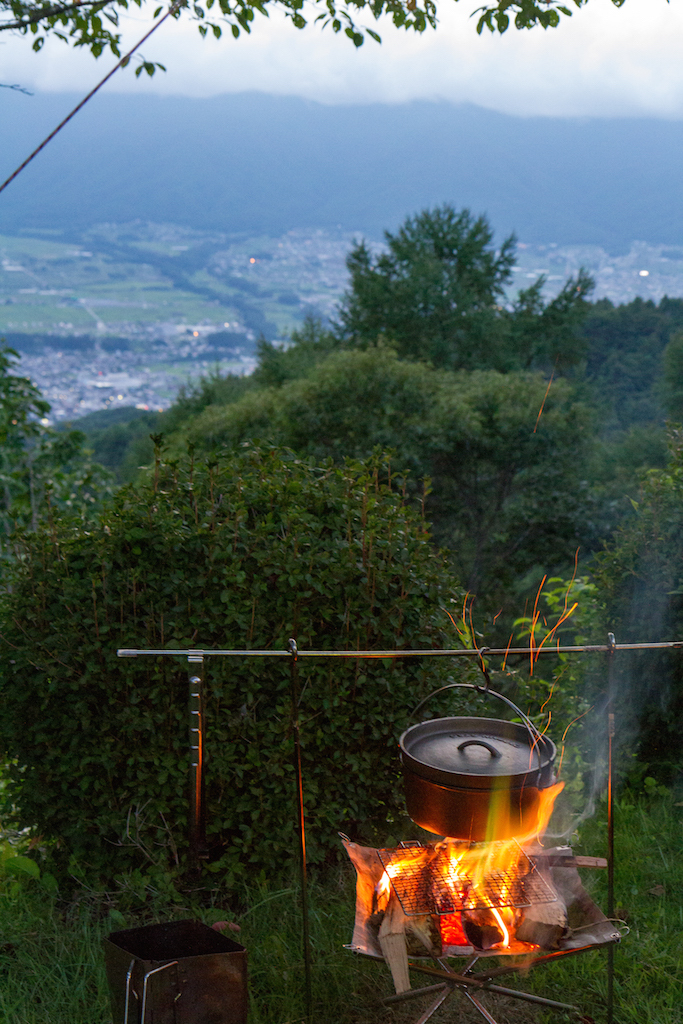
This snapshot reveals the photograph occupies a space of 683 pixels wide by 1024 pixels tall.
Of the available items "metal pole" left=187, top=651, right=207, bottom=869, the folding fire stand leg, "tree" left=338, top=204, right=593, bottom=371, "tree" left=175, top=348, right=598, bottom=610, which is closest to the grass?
the folding fire stand leg

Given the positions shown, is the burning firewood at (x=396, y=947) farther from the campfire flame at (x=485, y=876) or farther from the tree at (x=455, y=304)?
the tree at (x=455, y=304)

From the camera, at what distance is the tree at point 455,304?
66.7 ft

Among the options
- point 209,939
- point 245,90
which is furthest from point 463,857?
point 245,90

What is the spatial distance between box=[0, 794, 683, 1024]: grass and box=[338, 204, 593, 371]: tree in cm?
1760

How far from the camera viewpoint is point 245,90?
141m

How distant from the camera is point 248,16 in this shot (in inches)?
171

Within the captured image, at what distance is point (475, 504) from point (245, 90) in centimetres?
15069

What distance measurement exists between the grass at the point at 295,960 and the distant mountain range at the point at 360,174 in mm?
39431

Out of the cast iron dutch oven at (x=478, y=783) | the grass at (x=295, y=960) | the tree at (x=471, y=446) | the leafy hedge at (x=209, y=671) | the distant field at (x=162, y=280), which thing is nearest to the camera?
the cast iron dutch oven at (x=478, y=783)

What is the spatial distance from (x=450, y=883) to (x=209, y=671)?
3.66 feet

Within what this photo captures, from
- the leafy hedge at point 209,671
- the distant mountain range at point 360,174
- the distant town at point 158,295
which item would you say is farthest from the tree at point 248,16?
the distant mountain range at point 360,174

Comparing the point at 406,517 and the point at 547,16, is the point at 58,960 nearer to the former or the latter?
the point at 406,517

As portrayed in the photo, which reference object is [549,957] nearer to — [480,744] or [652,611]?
[480,744]

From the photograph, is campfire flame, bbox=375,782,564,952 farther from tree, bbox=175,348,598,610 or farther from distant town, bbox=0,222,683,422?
distant town, bbox=0,222,683,422
